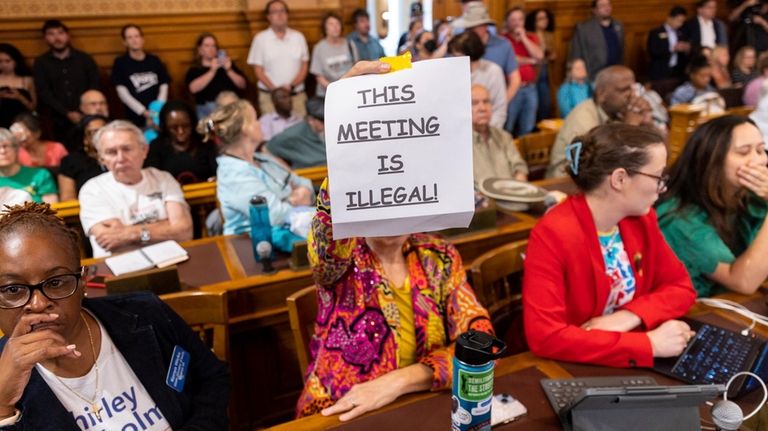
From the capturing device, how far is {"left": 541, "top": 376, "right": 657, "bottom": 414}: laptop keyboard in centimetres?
131

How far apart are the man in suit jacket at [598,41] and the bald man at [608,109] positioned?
11.7ft

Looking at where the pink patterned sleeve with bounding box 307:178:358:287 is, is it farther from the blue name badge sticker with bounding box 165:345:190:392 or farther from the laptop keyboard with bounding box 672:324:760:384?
the laptop keyboard with bounding box 672:324:760:384

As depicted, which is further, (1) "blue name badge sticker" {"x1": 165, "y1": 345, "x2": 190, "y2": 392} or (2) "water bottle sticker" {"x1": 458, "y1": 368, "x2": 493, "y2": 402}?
(1) "blue name badge sticker" {"x1": 165, "y1": 345, "x2": 190, "y2": 392}

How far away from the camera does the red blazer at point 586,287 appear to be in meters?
1.49

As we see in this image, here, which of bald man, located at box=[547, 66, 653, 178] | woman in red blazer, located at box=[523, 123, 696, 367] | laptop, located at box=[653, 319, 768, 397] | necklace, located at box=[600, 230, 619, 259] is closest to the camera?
laptop, located at box=[653, 319, 768, 397]

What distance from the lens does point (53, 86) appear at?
16.5 ft

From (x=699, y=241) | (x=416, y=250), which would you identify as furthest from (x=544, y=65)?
(x=416, y=250)

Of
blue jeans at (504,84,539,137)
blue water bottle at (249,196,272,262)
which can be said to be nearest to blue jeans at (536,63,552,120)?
blue jeans at (504,84,539,137)

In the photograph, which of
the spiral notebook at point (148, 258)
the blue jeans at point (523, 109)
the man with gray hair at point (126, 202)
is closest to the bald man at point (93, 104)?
the man with gray hair at point (126, 202)

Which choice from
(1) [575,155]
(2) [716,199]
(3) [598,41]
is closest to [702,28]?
(3) [598,41]

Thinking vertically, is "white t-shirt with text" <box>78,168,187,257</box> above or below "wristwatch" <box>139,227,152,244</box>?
above

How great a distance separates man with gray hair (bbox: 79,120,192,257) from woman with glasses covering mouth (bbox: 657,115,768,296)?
2.13m

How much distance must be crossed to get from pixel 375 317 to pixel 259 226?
982mm

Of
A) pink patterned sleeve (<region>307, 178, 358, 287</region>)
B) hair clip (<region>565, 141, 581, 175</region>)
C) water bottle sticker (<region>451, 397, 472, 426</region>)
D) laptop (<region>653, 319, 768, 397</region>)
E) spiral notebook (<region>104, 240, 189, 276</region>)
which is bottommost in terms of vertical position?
laptop (<region>653, 319, 768, 397</region>)
